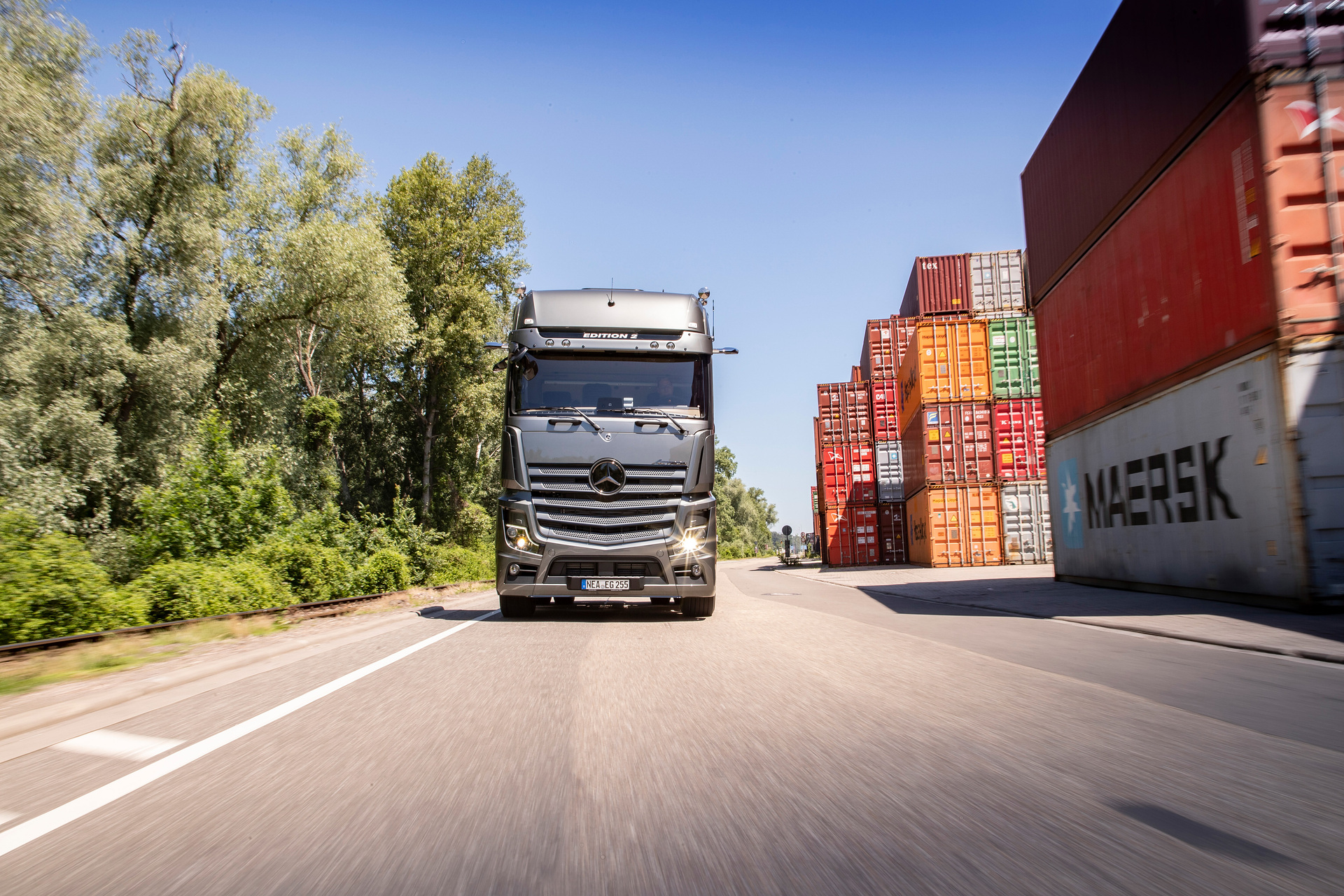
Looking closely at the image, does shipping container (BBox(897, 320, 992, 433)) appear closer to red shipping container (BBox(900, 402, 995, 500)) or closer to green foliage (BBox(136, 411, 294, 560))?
red shipping container (BBox(900, 402, 995, 500))

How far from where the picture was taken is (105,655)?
7352 mm

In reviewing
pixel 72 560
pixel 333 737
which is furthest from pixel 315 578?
pixel 333 737

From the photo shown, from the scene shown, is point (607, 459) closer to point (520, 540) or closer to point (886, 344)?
point (520, 540)

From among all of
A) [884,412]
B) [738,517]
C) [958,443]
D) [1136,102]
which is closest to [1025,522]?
[958,443]

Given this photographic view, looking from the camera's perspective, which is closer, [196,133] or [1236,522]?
[1236,522]

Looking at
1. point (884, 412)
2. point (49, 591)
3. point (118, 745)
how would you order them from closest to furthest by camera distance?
point (118, 745) < point (49, 591) < point (884, 412)

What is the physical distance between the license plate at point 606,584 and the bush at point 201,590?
506 cm

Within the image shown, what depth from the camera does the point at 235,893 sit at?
2.14m

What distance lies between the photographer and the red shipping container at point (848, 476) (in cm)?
3406

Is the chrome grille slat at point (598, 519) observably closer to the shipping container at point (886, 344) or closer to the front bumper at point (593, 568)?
the front bumper at point (593, 568)

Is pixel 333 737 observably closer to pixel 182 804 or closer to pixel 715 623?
pixel 182 804

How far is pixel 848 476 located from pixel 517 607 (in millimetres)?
25805

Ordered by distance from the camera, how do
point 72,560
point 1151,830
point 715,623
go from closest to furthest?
point 1151,830 → point 72,560 → point 715,623

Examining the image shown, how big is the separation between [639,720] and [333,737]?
4.88 ft
